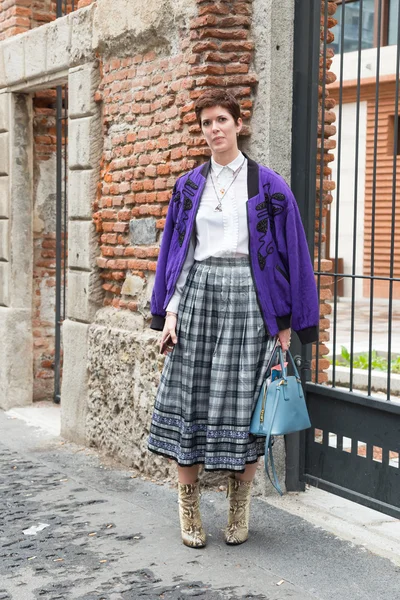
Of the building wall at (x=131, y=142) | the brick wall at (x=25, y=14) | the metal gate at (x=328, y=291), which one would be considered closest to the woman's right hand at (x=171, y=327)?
the metal gate at (x=328, y=291)

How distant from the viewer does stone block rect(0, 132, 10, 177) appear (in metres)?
7.25

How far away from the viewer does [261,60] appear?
4.63m

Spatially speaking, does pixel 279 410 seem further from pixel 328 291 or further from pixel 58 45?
pixel 58 45

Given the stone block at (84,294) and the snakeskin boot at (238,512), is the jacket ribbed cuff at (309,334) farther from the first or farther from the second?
the stone block at (84,294)

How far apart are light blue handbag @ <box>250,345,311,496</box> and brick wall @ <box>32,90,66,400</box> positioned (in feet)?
13.1

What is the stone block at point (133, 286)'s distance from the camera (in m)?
5.46

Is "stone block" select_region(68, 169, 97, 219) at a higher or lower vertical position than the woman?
higher

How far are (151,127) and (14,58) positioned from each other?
2.37 metres

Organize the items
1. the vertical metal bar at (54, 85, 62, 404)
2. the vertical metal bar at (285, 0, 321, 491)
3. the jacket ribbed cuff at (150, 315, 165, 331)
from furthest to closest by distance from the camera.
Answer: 1. the vertical metal bar at (54, 85, 62, 404)
2. the vertical metal bar at (285, 0, 321, 491)
3. the jacket ribbed cuff at (150, 315, 165, 331)

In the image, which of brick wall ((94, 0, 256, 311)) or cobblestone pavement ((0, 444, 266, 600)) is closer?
cobblestone pavement ((0, 444, 266, 600))

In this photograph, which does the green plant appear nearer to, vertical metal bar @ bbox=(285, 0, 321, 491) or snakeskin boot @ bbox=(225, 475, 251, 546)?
vertical metal bar @ bbox=(285, 0, 321, 491)

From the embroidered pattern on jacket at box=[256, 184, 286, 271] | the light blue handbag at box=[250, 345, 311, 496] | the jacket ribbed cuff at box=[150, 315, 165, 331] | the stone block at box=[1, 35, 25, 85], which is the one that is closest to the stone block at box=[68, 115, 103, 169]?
the stone block at box=[1, 35, 25, 85]

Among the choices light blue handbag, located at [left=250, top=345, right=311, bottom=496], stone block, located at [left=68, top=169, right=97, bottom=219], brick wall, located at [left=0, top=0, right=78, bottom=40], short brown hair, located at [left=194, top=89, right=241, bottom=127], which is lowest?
light blue handbag, located at [left=250, top=345, right=311, bottom=496]

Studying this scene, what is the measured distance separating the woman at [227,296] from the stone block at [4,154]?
3583 millimetres
